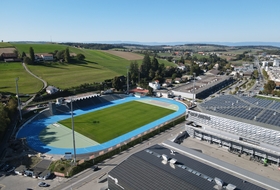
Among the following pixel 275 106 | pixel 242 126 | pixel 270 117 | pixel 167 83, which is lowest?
pixel 167 83

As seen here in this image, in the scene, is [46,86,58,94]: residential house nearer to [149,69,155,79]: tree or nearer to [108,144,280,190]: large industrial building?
→ [149,69,155,79]: tree

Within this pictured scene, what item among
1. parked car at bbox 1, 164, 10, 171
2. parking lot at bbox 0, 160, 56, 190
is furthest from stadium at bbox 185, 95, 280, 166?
parked car at bbox 1, 164, 10, 171

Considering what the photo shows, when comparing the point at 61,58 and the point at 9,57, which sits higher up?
the point at 9,57

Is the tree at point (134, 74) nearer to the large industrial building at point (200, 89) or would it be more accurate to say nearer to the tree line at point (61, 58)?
the large industrial building at point (200, 89)

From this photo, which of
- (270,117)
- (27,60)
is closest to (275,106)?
(270,117)

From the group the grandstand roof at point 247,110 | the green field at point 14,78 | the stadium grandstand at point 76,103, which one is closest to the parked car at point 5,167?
the stadium grandstand at point 76,103

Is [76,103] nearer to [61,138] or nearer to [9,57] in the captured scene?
[61,138]

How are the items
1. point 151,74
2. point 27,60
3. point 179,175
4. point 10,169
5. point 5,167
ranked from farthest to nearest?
point 151,74
point 27,60
point 5,167
point 10,169
point 179,175
